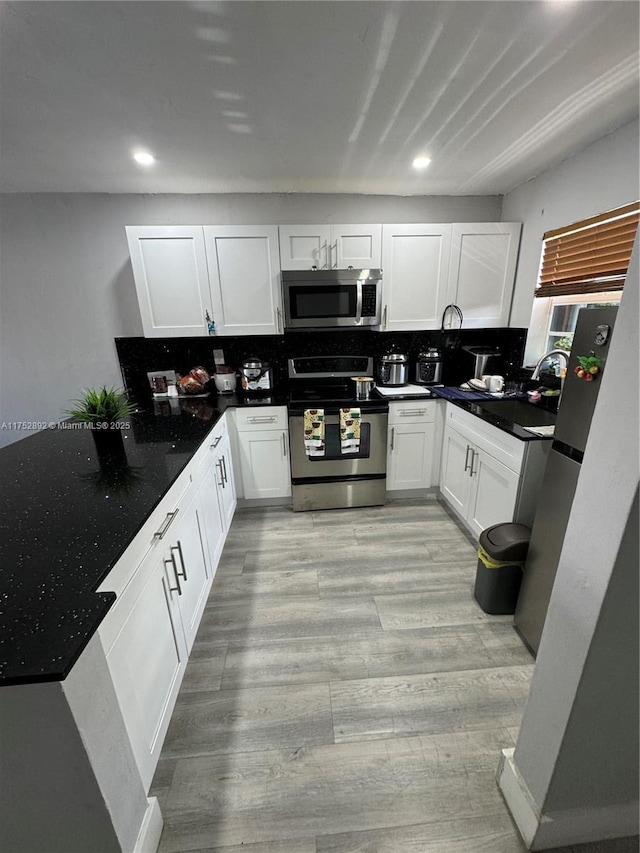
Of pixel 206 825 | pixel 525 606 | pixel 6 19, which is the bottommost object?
pixel 206 825

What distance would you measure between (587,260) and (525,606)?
202cm

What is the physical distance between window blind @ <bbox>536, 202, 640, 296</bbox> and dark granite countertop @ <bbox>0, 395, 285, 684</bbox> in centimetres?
245

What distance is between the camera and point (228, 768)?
1133 millimetres

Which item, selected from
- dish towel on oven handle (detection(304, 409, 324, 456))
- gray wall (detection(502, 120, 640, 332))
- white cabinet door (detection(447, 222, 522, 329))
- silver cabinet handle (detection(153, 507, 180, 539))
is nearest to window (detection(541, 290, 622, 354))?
gray wall (detection(502, 120, 640, 332))

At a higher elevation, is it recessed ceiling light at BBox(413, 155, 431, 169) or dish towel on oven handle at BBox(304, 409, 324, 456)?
recessed ceiling light at BBox(413, 155, 431, 169)

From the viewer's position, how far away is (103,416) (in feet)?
4.75

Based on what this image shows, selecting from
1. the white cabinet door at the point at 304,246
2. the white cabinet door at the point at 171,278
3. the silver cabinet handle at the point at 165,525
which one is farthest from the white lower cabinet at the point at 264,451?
the silver cabinet handle at the point at 165,525

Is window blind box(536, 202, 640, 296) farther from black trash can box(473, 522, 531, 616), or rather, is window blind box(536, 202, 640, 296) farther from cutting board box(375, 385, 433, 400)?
black trash can box(473, 522, 531, 616)

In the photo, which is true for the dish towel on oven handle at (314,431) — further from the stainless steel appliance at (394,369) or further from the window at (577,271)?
the window at (577,271)

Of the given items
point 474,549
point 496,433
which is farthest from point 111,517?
point 474,549

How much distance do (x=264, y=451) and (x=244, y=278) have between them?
1.35 m

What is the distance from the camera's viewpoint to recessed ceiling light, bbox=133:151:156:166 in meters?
1.86

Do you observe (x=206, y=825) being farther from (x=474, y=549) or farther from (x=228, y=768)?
(x=474, y=549)

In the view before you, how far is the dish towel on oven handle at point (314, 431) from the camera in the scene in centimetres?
240
